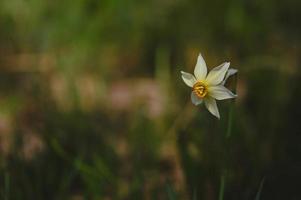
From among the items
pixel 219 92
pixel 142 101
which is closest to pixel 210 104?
pixel 219 92

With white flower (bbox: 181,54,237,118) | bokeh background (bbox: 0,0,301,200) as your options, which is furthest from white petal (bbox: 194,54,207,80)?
bokeh background (bbox: 0,0,301,200)

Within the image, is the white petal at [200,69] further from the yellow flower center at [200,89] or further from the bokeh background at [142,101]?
the bokeh background at [142,101]

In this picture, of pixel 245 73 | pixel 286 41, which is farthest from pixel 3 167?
pixel 286 41

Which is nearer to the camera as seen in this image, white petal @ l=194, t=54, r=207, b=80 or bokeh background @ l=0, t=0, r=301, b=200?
white petal @ l=194, t=54, r=207, b=80

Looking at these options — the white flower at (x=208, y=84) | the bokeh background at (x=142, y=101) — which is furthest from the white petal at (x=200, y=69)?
the bokeh background at (x=142, y=101)

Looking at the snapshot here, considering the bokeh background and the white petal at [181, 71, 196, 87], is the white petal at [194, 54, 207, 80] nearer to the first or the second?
the white petal at [181, 71, 196, 87]

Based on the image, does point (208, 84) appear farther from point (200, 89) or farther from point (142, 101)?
point (142, 101)
